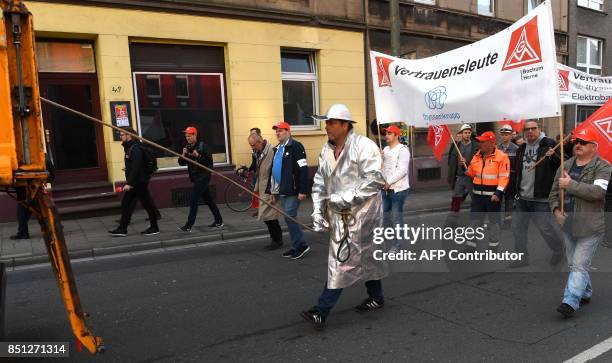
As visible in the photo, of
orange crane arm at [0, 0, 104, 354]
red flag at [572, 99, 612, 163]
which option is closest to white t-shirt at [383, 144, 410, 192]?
red flag at [572, 99, 612, 163]

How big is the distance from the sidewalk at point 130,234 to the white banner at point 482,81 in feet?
11.5

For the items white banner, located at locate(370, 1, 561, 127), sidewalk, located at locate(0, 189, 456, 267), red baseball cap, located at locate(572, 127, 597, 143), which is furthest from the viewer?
sidewalk, located at locate(0, 189, 456, 267)

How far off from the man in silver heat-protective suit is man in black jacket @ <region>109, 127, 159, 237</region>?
4796 mm

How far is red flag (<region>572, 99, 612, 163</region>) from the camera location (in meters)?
4.61

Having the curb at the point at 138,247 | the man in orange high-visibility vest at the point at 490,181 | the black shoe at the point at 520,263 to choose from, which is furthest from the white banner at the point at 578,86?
the curb at the point at 138,247

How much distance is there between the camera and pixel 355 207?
3.97 meters

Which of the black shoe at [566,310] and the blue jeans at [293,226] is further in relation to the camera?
the blue jeans at [293,226]

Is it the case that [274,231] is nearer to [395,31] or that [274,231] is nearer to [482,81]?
[482,81]

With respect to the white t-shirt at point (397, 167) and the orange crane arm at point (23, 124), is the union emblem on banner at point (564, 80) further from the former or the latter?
the orange crane arm at point (23, 124)

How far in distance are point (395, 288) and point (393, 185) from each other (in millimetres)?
1903

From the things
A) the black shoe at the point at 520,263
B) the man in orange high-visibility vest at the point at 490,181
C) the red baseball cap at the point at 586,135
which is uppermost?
the red baseball cap at the point at 586,135

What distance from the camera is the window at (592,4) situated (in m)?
21.6

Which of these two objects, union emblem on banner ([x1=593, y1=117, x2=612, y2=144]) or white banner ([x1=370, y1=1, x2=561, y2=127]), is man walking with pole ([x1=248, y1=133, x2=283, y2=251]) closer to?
white banner ([x1=370, y1=1, x2=561, y2=127])

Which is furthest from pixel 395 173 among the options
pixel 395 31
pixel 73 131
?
pixel 73 131
